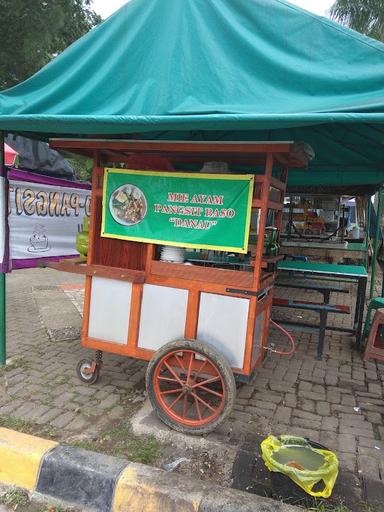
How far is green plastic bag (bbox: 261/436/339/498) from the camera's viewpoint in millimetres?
2303

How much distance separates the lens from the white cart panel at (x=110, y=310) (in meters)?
3.30

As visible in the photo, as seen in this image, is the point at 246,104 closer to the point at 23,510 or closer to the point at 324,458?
the point at 324,458

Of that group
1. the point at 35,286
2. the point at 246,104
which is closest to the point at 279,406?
the point at 246,104

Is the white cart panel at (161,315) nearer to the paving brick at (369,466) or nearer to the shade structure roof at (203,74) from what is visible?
the shade structure roof at (203,74)

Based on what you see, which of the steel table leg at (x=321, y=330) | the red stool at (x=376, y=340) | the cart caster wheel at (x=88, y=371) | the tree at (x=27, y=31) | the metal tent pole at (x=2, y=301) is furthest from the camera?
the tree at (x=27, y=31)

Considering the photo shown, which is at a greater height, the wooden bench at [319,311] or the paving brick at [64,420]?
the wooden bench at [319,311]

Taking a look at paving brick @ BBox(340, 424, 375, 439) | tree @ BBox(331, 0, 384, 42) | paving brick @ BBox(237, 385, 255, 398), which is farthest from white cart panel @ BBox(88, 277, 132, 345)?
tree @ BBox(331, 0, 384, 42)

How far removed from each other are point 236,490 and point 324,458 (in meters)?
0.60

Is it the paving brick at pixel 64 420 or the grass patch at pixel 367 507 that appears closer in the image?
the grass patch at pixel 367 507

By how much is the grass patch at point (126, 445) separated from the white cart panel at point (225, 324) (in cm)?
79

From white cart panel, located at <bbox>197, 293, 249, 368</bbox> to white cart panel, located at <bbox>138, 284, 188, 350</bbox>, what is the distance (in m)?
0.16

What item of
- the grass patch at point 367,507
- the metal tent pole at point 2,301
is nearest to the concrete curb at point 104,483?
the grass patch at point 367,507

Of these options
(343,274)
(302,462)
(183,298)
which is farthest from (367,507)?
A: (343,274)

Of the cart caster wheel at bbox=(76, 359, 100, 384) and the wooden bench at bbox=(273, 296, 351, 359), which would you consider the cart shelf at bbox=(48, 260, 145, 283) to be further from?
the wooden bench at bbox=(273, 296, 351, 359)
